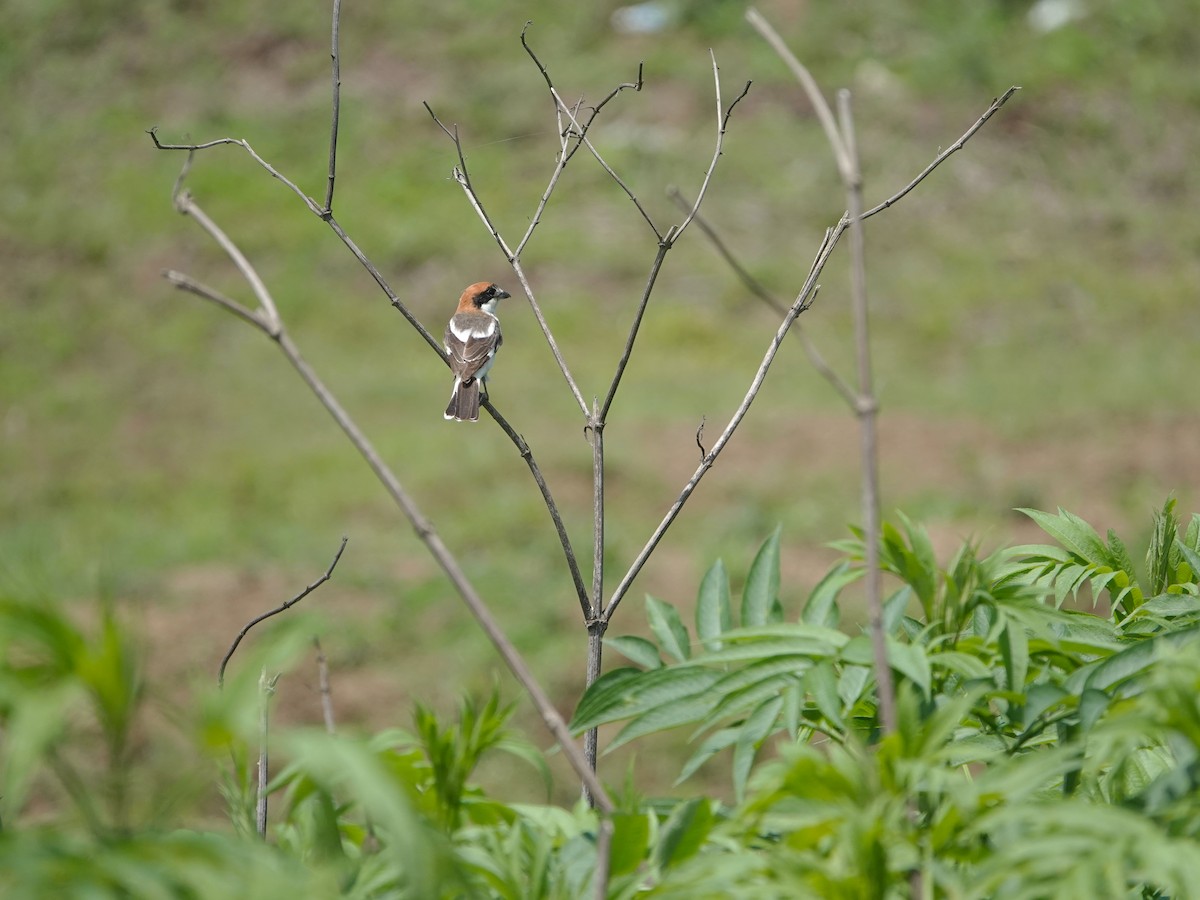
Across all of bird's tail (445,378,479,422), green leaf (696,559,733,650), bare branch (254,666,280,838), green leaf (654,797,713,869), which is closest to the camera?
green leaf (654,797,713,869)

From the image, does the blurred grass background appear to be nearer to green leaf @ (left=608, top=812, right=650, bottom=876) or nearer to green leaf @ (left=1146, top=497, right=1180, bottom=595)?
green leaf @ (left=1146, top=497, right=1180, bottom=595)

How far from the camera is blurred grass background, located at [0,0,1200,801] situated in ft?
33.6

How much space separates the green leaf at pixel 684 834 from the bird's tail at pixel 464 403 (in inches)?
158

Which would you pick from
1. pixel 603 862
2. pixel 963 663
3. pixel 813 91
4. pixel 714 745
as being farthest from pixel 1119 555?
pixel 603 862

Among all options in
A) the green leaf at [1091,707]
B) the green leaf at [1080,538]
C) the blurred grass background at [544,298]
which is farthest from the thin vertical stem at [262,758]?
the blurred grass background at [544,298]

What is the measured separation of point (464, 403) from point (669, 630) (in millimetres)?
3880

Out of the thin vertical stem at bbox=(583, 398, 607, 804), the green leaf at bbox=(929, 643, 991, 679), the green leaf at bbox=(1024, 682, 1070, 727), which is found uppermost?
the green leaf at bbox=(929, 643, 991, 679)

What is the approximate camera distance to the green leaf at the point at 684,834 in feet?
4.11

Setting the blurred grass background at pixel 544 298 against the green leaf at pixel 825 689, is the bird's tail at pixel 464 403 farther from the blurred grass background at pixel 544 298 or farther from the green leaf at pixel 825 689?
the green leaf at pixel 825 689

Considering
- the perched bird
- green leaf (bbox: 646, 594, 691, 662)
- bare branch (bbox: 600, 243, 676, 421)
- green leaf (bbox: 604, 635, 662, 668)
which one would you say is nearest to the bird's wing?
the perched bird

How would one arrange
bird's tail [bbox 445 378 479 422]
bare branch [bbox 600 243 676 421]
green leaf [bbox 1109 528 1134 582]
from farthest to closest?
bird's tail [bbox 445 378 479 422], bare branch [bbox 600 243 676 421], green leaf [bbox 1109 528 1134 582]

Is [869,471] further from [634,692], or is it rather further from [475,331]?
[475,331]

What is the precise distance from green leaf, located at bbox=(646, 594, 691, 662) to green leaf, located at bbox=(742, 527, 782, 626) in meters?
0.09

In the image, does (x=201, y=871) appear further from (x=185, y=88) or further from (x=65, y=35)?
(x=65, y=35)
